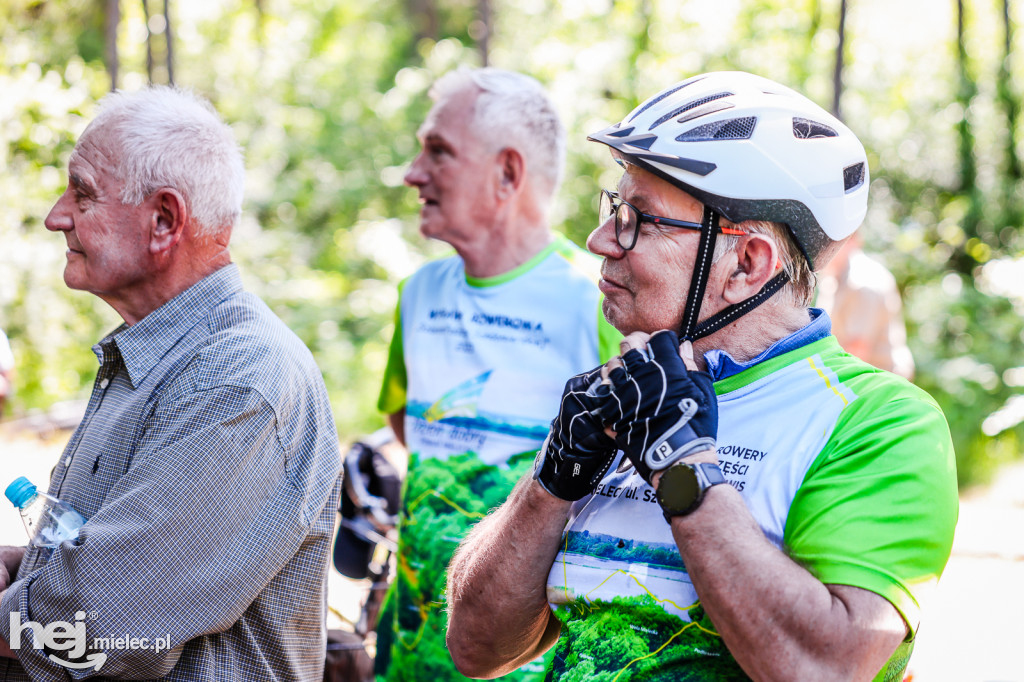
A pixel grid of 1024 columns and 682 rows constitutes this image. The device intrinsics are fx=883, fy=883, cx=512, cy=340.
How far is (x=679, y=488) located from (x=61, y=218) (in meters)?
1.80

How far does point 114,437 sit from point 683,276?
4.62ft

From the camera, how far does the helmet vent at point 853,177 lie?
6.00ft

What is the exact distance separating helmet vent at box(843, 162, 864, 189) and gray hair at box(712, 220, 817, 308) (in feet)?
0.57

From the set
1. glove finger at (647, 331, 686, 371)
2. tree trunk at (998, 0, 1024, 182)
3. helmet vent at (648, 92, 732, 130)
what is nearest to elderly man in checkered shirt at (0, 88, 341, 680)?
glove finger at (647, 331, 686, 371)

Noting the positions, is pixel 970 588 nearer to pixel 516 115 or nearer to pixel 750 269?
pixel 516 115

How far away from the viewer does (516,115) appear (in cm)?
347

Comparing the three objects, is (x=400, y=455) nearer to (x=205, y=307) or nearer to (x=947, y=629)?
(x=947, y=629)

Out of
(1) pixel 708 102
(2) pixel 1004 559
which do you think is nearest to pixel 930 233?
(2) pixel 1004 559

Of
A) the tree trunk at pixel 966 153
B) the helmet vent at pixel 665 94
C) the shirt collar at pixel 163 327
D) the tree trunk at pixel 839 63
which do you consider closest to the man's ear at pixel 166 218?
the shirt collar at pixel 163 327

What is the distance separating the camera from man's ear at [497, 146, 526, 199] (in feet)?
11.4

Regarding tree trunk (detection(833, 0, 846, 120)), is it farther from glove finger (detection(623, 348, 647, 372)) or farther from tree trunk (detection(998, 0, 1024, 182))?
glove finger (detection(623, 348, 647, 372))

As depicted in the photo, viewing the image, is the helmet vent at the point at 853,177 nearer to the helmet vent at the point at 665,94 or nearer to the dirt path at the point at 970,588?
the helmet vent at the point at 665,94

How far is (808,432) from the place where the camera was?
1625 mm

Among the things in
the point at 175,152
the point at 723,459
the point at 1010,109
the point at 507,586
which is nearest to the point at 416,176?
the point at 175,152
